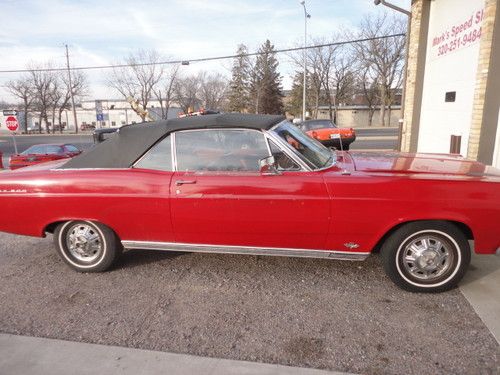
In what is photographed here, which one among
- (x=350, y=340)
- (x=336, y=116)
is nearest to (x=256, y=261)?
(x=350, y=340)

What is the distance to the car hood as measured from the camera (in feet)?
10.7

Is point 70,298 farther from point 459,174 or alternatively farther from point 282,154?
point 459,174

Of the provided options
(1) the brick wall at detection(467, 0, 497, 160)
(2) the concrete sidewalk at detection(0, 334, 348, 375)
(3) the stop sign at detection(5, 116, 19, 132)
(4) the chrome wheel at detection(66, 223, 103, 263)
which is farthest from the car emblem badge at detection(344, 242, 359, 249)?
(3) the stop sign at detection(5, 116, 19, 132)

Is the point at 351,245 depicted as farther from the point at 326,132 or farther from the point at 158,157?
the point at 326,132

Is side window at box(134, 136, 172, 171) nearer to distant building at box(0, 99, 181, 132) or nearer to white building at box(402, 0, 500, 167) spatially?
white building at box(402, 0, 500, 167)

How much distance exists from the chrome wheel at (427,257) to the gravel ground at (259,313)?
0.69 ft

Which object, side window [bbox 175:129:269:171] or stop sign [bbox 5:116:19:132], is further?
stop sign [bbox 5:116:19:132]

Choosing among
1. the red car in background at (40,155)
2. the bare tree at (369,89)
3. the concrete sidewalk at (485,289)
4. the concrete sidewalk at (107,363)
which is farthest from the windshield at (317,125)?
the bare tree at (369,89)

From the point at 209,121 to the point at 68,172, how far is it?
1.48m

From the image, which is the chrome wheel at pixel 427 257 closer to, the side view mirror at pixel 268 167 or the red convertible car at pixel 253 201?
the red convertible car at pixel 253 201

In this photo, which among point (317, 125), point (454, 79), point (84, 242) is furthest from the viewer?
point (317, 125)

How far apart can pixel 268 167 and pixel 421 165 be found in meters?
1.53

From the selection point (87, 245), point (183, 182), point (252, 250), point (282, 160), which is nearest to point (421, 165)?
point (282, 160)

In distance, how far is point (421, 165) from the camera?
3.54 meters
